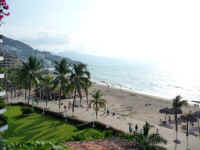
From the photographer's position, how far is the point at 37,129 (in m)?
19.9

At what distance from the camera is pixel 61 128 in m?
20.8

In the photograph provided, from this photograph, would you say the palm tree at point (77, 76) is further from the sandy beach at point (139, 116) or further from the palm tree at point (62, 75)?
the sandy beach at point (139, 116)

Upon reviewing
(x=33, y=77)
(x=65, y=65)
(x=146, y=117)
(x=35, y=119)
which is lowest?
(x=146, y=117)

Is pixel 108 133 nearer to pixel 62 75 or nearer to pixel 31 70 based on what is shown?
pixel 62 75

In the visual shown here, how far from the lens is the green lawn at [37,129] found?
17619 mm

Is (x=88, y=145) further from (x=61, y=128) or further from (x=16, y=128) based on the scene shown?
(x=16, y=128)

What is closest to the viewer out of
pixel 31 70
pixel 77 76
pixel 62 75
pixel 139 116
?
pixel 77 76

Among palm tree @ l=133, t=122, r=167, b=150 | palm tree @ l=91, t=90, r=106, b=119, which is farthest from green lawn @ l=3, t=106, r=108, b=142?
palm tree @ l=133, t=122, r=167, b=150

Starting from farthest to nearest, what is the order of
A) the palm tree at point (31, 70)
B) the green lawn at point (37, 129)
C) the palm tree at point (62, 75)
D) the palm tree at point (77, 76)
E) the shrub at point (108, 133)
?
1. the palm tree at point (31, 70)
2. the palm tree at point (62, 75)
3. the palm tree at point (77, 76)
4. the shrub at point (108, 133)
5. the green lawn at point (37, 129)

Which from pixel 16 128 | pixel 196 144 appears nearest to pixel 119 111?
pixel 196 144

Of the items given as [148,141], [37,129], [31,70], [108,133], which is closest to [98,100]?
[108,133]

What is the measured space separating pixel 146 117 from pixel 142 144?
19.4m

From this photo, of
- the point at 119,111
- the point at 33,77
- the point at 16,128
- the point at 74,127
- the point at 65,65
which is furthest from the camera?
the point at 119,111

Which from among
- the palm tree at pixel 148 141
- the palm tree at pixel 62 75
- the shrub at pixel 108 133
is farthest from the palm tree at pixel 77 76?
the palm tree at pixel 148 141
